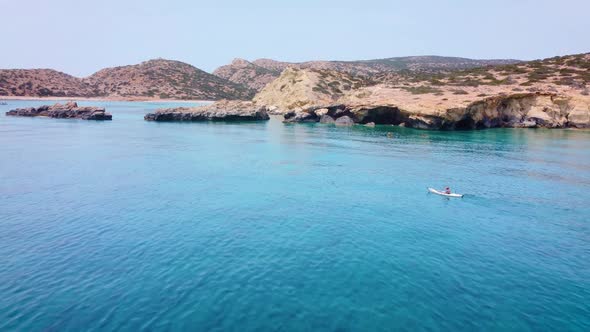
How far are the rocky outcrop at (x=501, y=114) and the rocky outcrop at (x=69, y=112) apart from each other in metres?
92.7

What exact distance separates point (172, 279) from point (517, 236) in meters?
28.1

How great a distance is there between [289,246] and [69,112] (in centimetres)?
14335

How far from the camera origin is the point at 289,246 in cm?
2964

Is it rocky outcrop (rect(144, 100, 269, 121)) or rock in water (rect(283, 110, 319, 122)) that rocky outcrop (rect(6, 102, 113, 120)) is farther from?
rock in water (rect(283, 110, 319, 122))

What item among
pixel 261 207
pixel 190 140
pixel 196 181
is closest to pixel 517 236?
pixel 261 207

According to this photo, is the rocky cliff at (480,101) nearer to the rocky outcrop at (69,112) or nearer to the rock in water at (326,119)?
the rock in water at (326,119)

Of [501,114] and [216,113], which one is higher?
[501,114]

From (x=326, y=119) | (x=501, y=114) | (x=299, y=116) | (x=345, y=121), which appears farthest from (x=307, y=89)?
(x=501, y=114)

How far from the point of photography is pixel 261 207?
130 ft

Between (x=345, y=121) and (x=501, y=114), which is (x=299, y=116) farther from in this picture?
(x=501, y=114)

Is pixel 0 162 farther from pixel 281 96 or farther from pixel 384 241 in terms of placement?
pixel 281 96

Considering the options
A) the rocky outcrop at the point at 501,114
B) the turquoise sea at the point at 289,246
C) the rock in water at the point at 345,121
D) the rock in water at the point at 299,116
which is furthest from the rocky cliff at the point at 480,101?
the turquoise sea at the point at 289,246

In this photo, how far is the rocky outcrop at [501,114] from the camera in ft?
379

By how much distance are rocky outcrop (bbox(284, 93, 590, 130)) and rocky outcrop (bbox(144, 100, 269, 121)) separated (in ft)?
136
